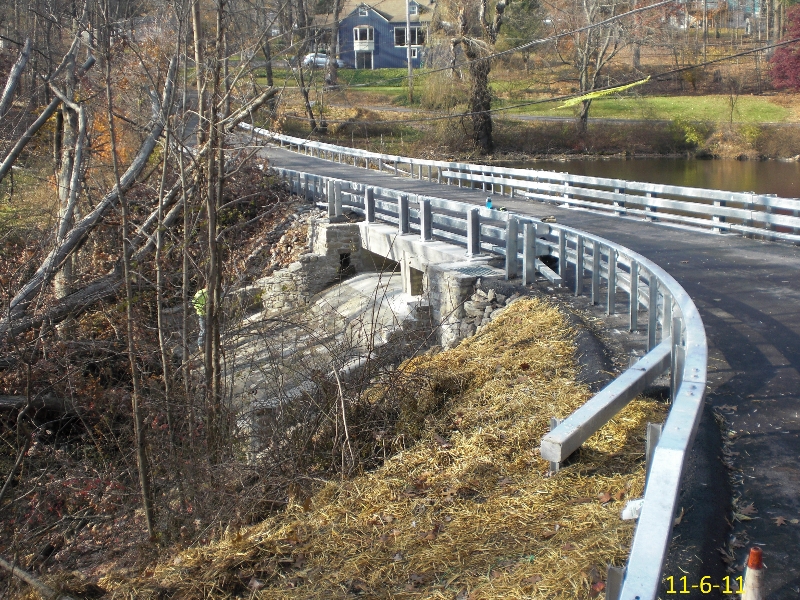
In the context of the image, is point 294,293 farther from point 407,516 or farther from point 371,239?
point 407,516

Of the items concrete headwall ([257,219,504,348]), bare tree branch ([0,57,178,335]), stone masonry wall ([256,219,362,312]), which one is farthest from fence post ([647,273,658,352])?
stone masonry wall ([256,219,362,312])

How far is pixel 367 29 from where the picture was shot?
72.1 metres

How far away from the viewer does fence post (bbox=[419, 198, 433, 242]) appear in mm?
14750

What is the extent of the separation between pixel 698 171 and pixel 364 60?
4001cm

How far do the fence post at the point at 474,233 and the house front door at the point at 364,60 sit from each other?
6374 cm

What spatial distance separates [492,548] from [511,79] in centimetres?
6182

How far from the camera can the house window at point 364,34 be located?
72000mm

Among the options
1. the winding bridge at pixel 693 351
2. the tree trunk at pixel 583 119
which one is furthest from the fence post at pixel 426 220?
the tree trunk at pixel 583 119

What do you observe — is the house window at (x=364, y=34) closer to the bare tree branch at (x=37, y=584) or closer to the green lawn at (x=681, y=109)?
the green lawn at (x=681, y=109)

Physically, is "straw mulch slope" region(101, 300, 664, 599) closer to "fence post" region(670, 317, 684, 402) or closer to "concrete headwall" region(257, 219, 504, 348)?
"fence post" region(670, 317, 684, 402)

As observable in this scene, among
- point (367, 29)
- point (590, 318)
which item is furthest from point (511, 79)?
point (590, 318)

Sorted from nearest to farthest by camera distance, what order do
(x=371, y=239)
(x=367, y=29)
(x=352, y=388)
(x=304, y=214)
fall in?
1. (x=352, y=388)
2. (x=371, y=239)
3. (x=304, y=214)
4. (x=367, y=29)

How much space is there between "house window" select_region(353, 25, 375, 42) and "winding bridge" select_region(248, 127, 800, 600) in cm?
5728

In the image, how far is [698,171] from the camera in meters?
41.0
